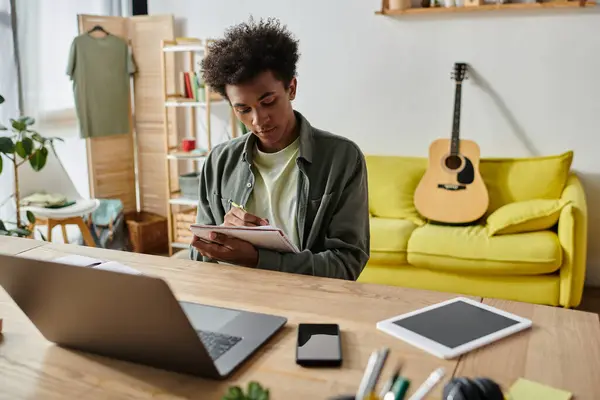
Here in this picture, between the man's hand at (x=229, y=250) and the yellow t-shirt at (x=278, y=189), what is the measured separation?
0.76 ft

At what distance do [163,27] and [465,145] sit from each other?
211cm

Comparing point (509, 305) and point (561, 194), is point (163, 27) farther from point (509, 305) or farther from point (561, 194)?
point (509, 305)

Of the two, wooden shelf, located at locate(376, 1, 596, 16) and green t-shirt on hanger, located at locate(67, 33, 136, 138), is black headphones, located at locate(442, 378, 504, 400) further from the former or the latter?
green t-shirt on hanger, located at locate(67, 33, 136, 138)

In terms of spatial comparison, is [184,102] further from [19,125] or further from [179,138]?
[19,125]

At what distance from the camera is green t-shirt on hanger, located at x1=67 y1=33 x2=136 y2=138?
3.83 metres

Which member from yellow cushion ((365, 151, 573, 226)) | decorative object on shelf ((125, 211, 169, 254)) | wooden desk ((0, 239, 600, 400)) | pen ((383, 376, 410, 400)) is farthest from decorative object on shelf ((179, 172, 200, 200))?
pen ((383, 376, 410, 400))

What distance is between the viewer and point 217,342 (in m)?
0.98

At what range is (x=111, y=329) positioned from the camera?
2.97 ft

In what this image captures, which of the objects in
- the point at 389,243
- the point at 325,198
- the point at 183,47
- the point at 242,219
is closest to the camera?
the point at 242,219

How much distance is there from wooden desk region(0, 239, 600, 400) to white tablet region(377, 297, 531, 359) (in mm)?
17

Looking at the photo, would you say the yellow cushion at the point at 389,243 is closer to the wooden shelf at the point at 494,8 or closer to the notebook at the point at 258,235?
the wooden shelf at the point at 494,8

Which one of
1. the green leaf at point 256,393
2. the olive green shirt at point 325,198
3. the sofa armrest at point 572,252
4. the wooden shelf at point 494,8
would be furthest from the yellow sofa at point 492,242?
the green leaf at point 256,393

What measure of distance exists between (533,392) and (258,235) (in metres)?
0.69

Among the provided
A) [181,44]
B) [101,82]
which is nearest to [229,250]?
[181,44]
